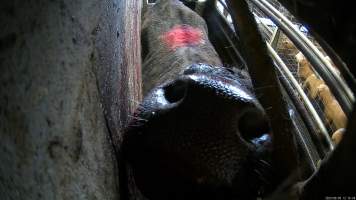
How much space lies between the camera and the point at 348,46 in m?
0.62

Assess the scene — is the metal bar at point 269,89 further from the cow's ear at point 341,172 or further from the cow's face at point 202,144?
the cow's ear at point 341,172

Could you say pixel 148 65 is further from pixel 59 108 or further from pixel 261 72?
pixel 59 108

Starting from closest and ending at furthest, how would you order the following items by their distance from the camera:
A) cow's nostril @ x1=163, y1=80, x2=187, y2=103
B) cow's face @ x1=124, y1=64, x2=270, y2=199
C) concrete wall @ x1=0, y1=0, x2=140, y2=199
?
concrete wall @ x1=0, y1=0, x2=140, y2=199, cow's face @ x1=124, y1=64, x2=270, y2=199, cow's nostril @ x1=163, y1=80, x2=187, y2=103

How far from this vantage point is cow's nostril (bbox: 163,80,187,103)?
112cm

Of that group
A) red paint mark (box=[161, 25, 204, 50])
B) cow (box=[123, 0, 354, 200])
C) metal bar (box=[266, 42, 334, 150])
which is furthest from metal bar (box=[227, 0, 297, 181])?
red paint mark (box=[161, 25, 204, 50])

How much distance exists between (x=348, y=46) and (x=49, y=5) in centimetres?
65

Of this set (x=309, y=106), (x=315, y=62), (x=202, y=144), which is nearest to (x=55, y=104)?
(x=202, y=144)

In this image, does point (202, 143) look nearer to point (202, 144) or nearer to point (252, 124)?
point (202, 144)

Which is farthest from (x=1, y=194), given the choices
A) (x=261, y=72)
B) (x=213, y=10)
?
(x=213, y=10)

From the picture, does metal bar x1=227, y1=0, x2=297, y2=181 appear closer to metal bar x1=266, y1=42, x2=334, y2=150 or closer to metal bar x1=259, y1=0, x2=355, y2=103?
metal bar x1=259, y1=0, x2=355, y2=103

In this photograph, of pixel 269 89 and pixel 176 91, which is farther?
pixel 269 89

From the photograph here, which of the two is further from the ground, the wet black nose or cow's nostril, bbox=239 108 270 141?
the wet black nose

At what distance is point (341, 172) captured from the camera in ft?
2.23

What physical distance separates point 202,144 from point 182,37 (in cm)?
251
